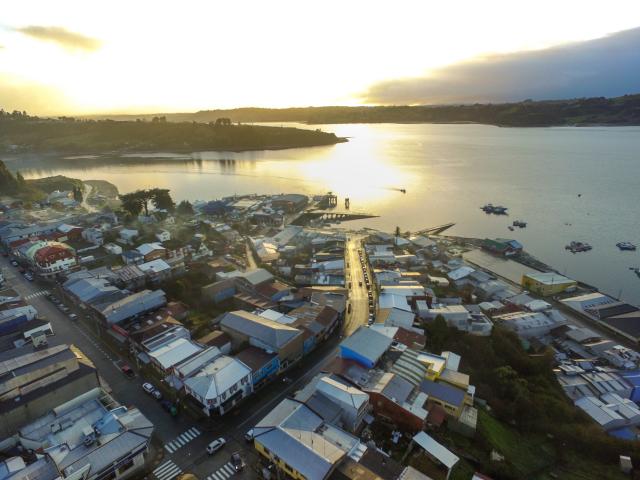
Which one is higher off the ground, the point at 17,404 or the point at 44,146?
the point at 44,146

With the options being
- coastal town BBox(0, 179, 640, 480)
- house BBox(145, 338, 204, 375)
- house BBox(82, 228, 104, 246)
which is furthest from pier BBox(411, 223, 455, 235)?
house BBox(82, 228, 104, 246)

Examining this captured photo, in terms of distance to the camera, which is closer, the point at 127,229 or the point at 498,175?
the point at 127,229

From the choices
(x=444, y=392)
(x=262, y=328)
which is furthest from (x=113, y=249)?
(x=444, y=392)

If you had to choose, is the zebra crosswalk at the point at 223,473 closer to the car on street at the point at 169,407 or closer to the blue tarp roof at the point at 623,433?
the car on street at the point at 169,407

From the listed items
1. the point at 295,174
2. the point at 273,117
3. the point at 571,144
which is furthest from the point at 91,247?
the point at 273,117

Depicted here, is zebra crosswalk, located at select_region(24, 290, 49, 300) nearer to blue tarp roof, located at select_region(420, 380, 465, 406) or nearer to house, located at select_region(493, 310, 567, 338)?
blue tarp roof, located at select_region(420, 380, 465, 406)

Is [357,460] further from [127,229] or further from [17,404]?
[127,229]

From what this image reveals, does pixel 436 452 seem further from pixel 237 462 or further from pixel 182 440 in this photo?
pixel 182 440

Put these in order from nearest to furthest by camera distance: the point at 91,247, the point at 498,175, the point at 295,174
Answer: the point at 91,247 → the point at 498,175 → the point at 295,174
